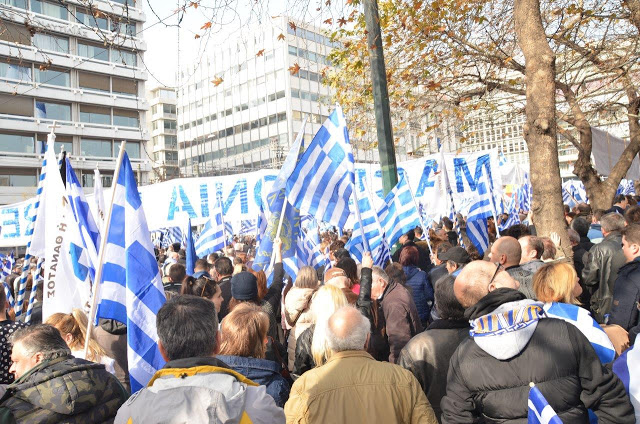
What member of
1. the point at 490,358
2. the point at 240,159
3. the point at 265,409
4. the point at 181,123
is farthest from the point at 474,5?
the point at 181,123

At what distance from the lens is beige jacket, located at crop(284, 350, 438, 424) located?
2.95 m

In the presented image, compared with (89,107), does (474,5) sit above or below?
below

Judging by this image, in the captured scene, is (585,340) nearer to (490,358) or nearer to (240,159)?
(490,358)

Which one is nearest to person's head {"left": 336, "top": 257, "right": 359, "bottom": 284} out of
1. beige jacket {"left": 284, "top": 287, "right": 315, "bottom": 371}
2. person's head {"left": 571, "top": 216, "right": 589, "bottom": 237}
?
beige jacket {"left": 284, "top": 287, "right": 315, "bottom": 371}

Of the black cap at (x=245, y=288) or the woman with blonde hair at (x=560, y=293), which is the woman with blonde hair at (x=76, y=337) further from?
the woman with blonde hair at (x=560, y=293)

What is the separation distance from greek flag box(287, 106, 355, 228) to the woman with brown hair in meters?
3.01

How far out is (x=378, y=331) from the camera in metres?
5.02

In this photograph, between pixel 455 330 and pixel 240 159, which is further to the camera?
pixel 240 159

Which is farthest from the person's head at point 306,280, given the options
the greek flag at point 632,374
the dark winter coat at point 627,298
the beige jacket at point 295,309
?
the greek flag at point 632,374

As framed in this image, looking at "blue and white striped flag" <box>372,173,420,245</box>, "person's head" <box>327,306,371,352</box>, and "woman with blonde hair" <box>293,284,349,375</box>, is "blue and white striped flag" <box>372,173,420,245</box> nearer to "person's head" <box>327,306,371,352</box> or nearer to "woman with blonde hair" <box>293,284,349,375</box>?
"woman with blonde hair" <box>293,284,349,375</box>

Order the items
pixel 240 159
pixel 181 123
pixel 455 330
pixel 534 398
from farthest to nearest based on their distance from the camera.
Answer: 1. pixel 181 123
2. pixel 240 159
3. pixel 455 330
4. pixel 534 398

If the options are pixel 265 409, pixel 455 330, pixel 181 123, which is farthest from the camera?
pixel 181 123

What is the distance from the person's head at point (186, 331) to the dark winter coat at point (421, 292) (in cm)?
426

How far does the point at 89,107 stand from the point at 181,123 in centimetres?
2967
